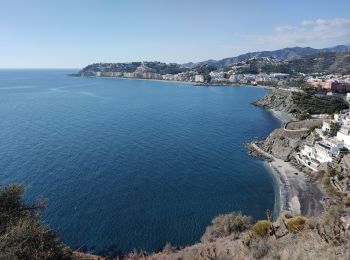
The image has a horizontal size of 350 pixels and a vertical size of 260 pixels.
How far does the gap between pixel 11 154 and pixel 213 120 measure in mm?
38106

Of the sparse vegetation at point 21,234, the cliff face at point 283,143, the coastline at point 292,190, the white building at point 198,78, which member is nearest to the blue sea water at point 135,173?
the coastline at point 292,190

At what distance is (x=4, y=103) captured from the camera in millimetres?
89500

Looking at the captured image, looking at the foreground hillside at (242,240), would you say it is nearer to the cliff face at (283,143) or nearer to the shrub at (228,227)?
the shrub at (228,227)

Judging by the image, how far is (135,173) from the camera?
118 ft

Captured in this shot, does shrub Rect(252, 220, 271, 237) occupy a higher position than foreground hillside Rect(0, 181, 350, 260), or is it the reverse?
foreground hillside Rect(0, 181, 350, 260)

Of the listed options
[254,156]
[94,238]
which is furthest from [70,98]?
[94,238]

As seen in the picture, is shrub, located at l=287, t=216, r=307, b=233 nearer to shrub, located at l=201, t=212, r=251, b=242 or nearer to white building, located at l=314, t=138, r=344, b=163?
shrub, located at l=201, t=212, r=251, b=242

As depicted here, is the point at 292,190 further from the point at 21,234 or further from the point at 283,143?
the point at 21,234

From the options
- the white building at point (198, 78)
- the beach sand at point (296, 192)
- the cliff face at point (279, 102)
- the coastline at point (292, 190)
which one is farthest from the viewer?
the white building at point (198, 78)

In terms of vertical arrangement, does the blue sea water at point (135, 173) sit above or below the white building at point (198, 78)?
below

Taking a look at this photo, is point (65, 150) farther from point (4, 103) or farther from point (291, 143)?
point (4, 103)

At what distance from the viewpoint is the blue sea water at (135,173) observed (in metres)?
25.8

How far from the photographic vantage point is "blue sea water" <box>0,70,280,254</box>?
25.8m

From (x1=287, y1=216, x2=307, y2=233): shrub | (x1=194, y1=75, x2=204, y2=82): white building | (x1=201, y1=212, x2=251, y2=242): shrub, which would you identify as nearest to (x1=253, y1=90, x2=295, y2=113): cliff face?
(x1=201, y1=212, x2=251, y2=242): shrub
